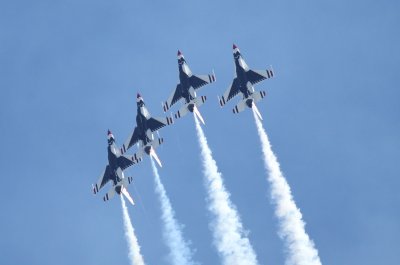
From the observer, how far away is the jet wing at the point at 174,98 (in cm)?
18438

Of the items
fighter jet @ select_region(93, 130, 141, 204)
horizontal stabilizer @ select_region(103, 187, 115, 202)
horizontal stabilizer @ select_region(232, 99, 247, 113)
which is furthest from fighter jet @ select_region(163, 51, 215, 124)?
horizontal stabilizer @ select_region(103, 187, 115, 202)

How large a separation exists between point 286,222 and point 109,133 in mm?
43012

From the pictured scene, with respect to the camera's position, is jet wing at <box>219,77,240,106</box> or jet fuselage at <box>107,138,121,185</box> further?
jet fuselage at <box>107,138,121,185</box>

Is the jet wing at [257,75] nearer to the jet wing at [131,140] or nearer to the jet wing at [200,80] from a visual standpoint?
the jet wing at [200,80]

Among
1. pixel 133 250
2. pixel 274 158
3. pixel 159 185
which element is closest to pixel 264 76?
pixel 274 158

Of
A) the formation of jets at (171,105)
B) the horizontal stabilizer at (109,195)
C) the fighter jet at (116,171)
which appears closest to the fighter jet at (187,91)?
the formation of jets at (171,105)

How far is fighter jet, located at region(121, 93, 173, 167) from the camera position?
596ft

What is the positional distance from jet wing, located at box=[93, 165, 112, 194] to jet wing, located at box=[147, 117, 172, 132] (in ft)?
38.0

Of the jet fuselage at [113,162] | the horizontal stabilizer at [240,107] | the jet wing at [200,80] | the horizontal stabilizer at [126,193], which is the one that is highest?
the jet wing at [200,80]

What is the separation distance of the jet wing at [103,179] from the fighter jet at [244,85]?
2586cm

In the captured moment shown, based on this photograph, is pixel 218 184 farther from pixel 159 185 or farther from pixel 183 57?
pixel 183 57

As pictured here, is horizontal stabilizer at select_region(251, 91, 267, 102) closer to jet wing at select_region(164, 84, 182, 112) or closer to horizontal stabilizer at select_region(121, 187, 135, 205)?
jet wing at select_region(164, 84, 182, 112)

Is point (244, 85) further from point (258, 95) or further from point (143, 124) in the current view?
point (143, 124)

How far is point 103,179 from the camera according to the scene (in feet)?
617
